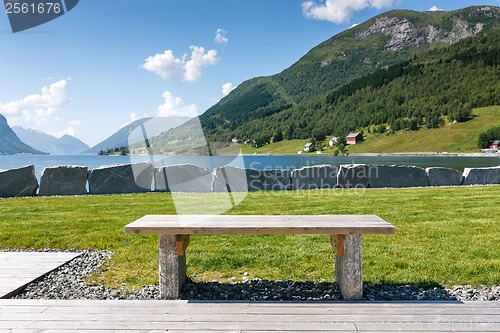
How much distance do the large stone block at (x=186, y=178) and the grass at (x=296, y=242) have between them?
463cm

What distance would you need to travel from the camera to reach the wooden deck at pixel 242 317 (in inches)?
145

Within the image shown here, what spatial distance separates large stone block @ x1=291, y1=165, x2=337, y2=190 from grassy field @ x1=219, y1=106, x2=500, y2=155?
99345 mm

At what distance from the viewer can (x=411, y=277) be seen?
5.38m

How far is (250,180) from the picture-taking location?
1694 cm

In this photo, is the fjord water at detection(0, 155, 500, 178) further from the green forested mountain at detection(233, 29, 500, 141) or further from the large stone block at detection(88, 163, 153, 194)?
the green forested mountain at detection(233, 29, 500, 141)

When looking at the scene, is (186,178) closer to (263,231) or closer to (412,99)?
(263,231)

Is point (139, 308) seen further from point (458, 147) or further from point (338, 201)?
point (458, 147)

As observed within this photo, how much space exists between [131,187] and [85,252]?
10050 mm

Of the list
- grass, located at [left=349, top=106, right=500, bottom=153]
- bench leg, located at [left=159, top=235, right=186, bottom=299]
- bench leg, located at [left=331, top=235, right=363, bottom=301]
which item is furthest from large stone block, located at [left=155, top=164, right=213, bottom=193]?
grass, located at [left=349, top=106, right=500, bottom=153]

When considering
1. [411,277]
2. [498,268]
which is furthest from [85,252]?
[498,268]

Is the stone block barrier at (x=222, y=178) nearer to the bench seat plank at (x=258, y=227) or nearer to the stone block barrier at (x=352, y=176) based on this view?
the stone block barrier at (x=352, y=176)

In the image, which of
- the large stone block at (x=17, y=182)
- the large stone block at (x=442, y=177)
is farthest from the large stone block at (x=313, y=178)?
the large stone block at (x=17, y=182)

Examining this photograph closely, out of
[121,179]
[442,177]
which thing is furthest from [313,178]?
[121,179]

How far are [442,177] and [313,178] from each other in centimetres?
609
